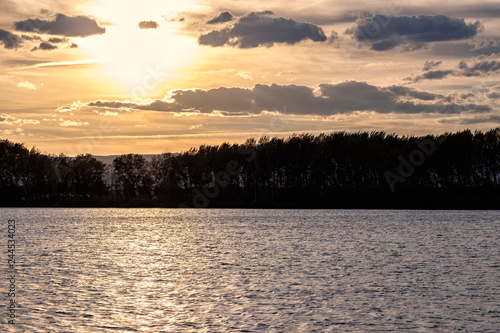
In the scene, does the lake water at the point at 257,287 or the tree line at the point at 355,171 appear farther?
the tree line at the point at 355,171

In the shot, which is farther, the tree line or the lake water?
the tree line

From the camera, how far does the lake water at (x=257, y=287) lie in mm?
28375

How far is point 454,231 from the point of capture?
9619 cm

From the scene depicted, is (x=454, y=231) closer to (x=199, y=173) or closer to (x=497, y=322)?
(x=497, y=322)

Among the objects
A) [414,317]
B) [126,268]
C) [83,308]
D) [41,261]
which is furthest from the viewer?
[41,261]

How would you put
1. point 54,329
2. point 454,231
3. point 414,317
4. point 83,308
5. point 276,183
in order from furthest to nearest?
point 276,183 → point 454,231 → point 83,308 → point 414,317 → point 54,329

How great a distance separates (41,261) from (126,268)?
945 cm

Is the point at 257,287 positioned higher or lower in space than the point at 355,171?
lower

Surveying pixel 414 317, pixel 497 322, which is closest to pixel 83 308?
pixel 414 317

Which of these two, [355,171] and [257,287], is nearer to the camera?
[257,287]

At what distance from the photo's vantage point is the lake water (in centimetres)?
2838

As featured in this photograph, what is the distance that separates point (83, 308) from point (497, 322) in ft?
68.5

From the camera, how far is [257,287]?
128 feet

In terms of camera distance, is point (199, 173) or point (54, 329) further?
point (199, 173)
